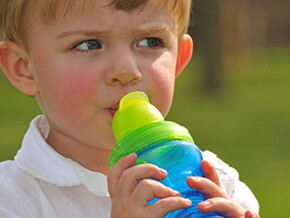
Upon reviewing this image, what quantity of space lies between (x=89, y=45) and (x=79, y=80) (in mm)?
139

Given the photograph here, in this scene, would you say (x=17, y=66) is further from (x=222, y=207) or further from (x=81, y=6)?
(x=222, y=207)

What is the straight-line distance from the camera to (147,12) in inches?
114

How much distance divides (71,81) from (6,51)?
0.45 meters

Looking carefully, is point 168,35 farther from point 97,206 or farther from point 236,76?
point 236,76

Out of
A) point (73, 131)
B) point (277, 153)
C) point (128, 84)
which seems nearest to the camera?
point (128, 84)

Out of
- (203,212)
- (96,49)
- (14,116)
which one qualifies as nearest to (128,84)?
(96,49)

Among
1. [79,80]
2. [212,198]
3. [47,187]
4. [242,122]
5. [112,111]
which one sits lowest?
[242,122]

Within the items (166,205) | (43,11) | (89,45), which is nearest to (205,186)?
(166,205)

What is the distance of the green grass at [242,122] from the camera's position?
24.1 feet

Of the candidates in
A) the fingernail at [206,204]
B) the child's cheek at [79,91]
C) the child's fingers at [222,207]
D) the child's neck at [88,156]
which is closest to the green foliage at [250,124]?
the child's neck at [88,156]

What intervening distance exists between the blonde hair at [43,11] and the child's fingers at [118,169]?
2.09 feet

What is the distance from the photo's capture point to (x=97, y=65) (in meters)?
2.78

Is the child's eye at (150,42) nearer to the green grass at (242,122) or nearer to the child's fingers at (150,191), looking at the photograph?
the child's fingers at (150,191)

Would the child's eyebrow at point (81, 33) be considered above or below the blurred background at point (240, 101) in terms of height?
above
